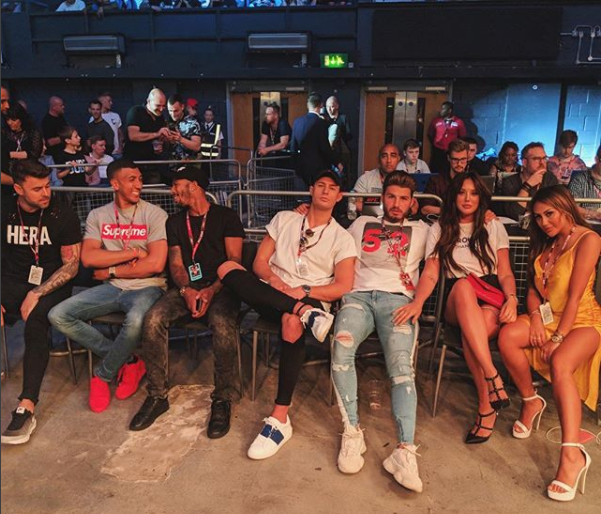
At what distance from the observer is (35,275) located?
3.60m

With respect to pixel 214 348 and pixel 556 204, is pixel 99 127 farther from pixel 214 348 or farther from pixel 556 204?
pixel 556 204

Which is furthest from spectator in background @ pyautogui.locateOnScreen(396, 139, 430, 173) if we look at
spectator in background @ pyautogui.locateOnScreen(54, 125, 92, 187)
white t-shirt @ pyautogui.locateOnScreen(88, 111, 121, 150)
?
white t-shirt @ pyautogui.locateOnScreen(88, 111, 121, 150)

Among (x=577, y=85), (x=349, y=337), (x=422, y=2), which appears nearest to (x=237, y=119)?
(x=422, y=2)

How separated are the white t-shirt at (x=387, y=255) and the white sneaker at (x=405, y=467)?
3.30ft

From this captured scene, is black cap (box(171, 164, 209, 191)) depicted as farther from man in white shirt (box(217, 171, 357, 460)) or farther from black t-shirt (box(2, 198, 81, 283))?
black t-shirt (box(2, 198, 81, 283))

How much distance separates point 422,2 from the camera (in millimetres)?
10250

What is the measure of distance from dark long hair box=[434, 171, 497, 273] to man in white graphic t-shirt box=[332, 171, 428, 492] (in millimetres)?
170

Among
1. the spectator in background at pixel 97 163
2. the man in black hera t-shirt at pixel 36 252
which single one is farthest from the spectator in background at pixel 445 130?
the man in black hera t-shirt at pixel 36 252

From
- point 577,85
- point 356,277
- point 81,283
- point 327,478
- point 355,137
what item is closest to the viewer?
point 327,478

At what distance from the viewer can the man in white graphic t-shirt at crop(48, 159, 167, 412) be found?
11.3 ft

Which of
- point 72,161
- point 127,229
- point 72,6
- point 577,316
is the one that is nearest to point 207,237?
point 127,229

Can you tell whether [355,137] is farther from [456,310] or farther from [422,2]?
[456,310]

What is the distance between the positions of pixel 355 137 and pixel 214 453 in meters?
9.00

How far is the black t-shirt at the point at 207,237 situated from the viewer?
12.1 ft
